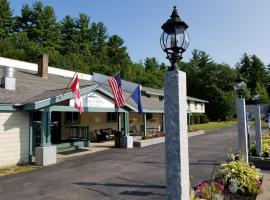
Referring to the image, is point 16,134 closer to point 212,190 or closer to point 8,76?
point 8,76

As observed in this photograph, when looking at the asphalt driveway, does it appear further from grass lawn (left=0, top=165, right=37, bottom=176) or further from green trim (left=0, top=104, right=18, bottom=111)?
green trim (left=0, top=104, right=18, bottom=111)

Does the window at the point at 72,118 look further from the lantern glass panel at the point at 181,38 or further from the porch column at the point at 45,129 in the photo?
the lantern glass panel at the point at 181,38

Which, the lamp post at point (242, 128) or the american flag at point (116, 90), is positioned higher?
the american flag at point (116, 90)

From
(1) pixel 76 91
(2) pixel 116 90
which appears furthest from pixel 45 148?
(2) pixel 116 90

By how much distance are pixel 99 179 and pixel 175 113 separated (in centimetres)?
745

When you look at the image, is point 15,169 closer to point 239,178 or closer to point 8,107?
point 8,107

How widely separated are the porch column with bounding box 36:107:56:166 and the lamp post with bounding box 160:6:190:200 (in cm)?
1088

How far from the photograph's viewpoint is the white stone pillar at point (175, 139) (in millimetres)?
4867

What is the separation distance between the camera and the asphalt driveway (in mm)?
9484

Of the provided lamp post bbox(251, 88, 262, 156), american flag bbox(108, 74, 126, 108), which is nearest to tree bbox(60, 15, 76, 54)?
american flag bbox(108, 74, 126, 108)

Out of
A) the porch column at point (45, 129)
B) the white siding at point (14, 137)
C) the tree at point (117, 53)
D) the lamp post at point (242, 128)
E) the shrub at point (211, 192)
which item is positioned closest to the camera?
the shrub at point (211, 192)

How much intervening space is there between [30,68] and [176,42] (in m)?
25.6

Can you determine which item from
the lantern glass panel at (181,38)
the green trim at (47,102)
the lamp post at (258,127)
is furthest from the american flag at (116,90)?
the lantern glass panel at (181,38)

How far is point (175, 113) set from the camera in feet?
16.2
